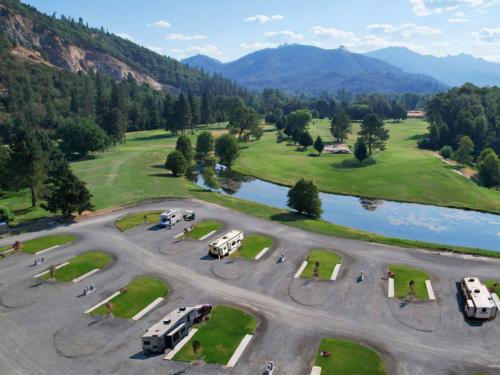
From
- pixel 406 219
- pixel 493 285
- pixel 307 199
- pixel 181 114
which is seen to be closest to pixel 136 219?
pixel 307 199

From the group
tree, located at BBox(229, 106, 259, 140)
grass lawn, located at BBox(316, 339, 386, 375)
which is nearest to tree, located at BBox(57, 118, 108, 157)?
tree, located at BBox(229, 106, 259, 140)

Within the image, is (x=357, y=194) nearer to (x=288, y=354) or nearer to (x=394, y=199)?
(x=394, y=199)

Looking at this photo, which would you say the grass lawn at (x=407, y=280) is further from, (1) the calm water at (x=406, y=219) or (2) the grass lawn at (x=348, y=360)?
(1) the calm water at (x=406, y=219)

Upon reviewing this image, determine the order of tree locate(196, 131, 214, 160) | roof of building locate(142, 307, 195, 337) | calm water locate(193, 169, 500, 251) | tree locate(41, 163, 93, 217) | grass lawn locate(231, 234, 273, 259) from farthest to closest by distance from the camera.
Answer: tree locate(196, 131, 214, 160) < calm water locate(193, 169, 500, 251) < tree locate(41, 163, 93, 217) < grass lawn locate(231, 234, 273, 259) < roof of building locate(142, 307, 195, 337)

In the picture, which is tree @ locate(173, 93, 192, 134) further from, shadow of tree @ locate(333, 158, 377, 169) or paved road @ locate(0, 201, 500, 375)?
paved road @ locate(0, 201, 500, 375)

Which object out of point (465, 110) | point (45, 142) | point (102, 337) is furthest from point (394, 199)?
point (465, 110)

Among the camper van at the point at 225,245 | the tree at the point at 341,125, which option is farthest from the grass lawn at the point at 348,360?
the tree at the point at 341,125
